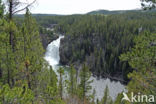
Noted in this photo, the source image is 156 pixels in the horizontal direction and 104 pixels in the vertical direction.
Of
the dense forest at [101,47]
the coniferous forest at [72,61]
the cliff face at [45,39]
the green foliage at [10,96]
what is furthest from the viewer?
the cliff face at [45,39]

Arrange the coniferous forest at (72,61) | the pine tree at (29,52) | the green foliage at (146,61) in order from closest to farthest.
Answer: the green foliage at (146,61) < the coniferous forest at (72,61) < the pine tree at (29,52)

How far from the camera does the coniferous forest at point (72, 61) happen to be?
6.47m

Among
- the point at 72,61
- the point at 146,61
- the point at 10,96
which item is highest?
the point at 146,61

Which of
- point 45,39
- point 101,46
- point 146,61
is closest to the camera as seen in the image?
point 146,61

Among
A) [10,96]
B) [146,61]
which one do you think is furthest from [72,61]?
[10,96]

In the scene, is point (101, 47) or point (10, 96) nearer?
point (10, 96)

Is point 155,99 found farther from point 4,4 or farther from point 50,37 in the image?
point 50,37

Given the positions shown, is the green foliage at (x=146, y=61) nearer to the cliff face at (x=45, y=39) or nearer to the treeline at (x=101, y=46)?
the treeline at (x=101, y=46)

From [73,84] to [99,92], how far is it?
11.4m

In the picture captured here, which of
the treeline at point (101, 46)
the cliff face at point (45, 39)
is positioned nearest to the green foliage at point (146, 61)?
the treeline at point (101, 46)

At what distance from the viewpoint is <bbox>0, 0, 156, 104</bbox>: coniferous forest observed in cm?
647

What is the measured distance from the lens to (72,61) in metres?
56.5

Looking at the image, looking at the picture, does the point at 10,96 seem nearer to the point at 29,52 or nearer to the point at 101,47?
the point at 29,52

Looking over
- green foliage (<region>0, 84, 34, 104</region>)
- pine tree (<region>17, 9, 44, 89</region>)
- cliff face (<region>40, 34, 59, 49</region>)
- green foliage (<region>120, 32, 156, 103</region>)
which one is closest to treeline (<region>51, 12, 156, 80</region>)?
cliff face (<region>40, 34, 59, 49</region>)
